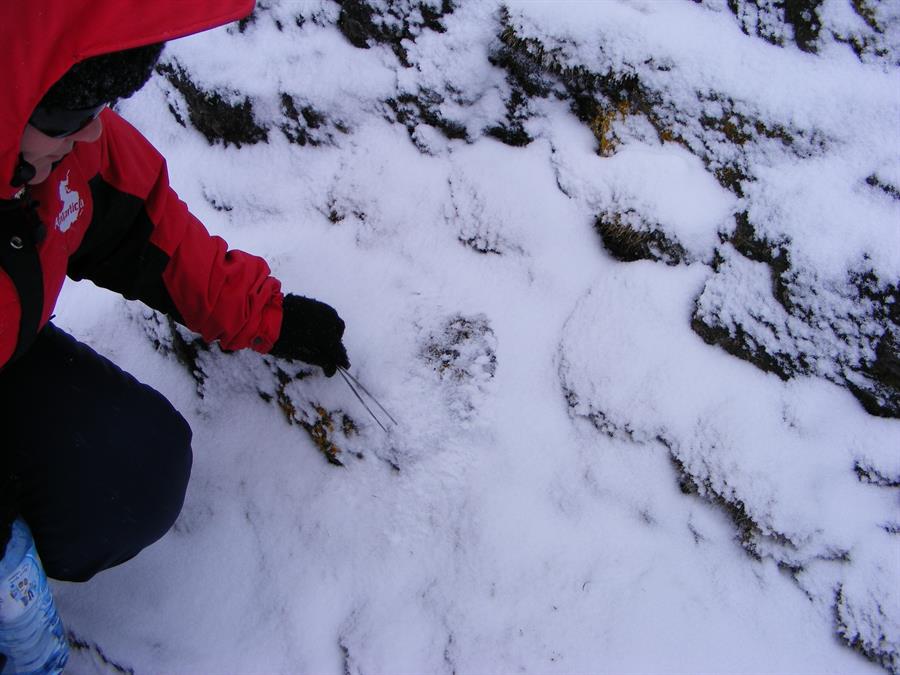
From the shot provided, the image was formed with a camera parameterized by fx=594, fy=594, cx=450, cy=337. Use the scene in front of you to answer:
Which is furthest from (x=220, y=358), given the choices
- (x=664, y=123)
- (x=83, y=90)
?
(x=664, y=123)

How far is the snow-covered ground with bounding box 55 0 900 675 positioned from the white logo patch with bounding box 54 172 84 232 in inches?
25.0

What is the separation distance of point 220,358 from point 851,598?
1.85m

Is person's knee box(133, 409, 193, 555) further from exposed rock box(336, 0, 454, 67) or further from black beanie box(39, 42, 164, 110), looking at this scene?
exposed rock box(336, 0, 454, 67)

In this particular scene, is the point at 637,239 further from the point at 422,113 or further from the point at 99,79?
the point at 99,79

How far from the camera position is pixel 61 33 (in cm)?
80

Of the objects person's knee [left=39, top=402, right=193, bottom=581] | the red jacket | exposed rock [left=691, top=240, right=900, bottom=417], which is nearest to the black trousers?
person's knee [left=39, top=402, right=193, bottom=581]

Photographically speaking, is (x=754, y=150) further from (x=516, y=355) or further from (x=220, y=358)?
(x=220, y=358)

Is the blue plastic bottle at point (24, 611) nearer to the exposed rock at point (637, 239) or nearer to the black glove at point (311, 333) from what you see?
the black glove at point (311, 333)

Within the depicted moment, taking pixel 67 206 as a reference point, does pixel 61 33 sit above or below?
above

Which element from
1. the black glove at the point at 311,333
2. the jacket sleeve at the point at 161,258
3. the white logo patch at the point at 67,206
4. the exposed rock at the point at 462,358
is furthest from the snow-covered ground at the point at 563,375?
the white logo patch at the point at 67,206

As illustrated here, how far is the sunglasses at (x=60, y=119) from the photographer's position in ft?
3.05

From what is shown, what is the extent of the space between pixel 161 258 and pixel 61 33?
71cm

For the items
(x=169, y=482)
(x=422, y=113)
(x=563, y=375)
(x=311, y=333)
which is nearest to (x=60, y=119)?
(x=311, y=333)

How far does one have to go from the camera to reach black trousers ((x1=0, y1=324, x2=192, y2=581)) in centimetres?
137
